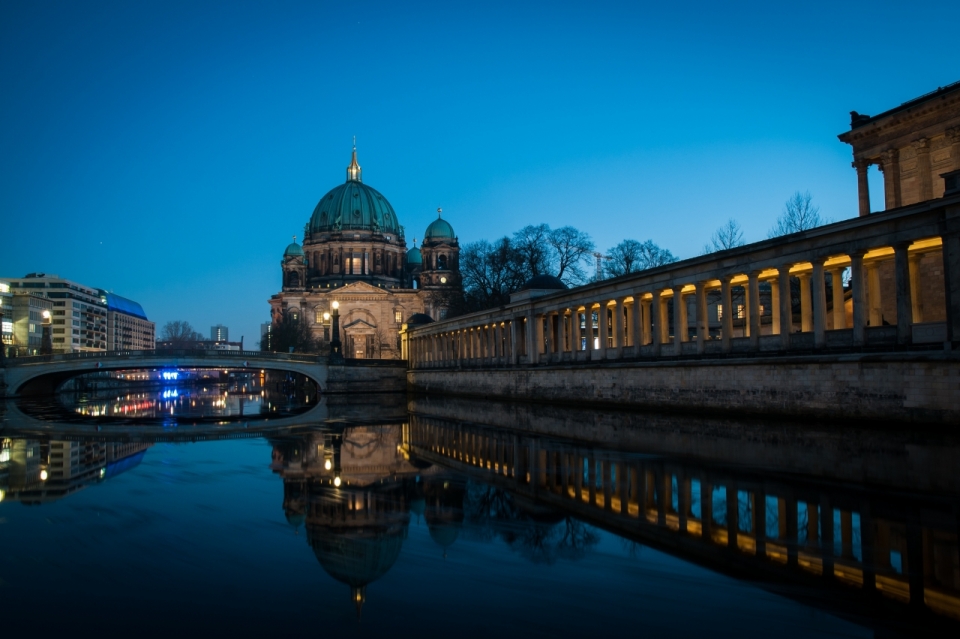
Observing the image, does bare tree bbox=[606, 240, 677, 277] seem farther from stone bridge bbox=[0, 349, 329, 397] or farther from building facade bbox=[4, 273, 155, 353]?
building facade bbox=[4, 273, 155, 353]

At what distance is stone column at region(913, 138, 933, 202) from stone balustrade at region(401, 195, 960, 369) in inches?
153

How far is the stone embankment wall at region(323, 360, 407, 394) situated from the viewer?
65.8 metres

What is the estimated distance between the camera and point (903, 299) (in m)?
23.3

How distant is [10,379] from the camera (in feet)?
210

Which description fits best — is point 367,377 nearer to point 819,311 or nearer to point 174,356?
point 174,356

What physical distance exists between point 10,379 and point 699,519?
66.9 meters

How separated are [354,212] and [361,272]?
34.8 ft

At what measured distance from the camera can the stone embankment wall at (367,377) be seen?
65750 millimetres

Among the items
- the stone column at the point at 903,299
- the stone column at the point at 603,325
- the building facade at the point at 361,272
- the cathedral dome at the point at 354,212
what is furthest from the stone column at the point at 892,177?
the cathedral dome at the point at 354,212

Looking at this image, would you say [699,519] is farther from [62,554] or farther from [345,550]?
[62,554]

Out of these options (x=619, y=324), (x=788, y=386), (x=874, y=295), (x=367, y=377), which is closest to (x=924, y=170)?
(x=874, y=295)

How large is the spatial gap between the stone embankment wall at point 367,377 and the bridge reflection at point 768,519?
4976 centimetres

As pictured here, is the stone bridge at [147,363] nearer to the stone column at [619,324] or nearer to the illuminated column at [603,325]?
the illuminated column at [603,325]

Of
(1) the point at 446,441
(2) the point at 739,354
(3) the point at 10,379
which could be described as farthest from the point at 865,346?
(3) the point at 10,379
